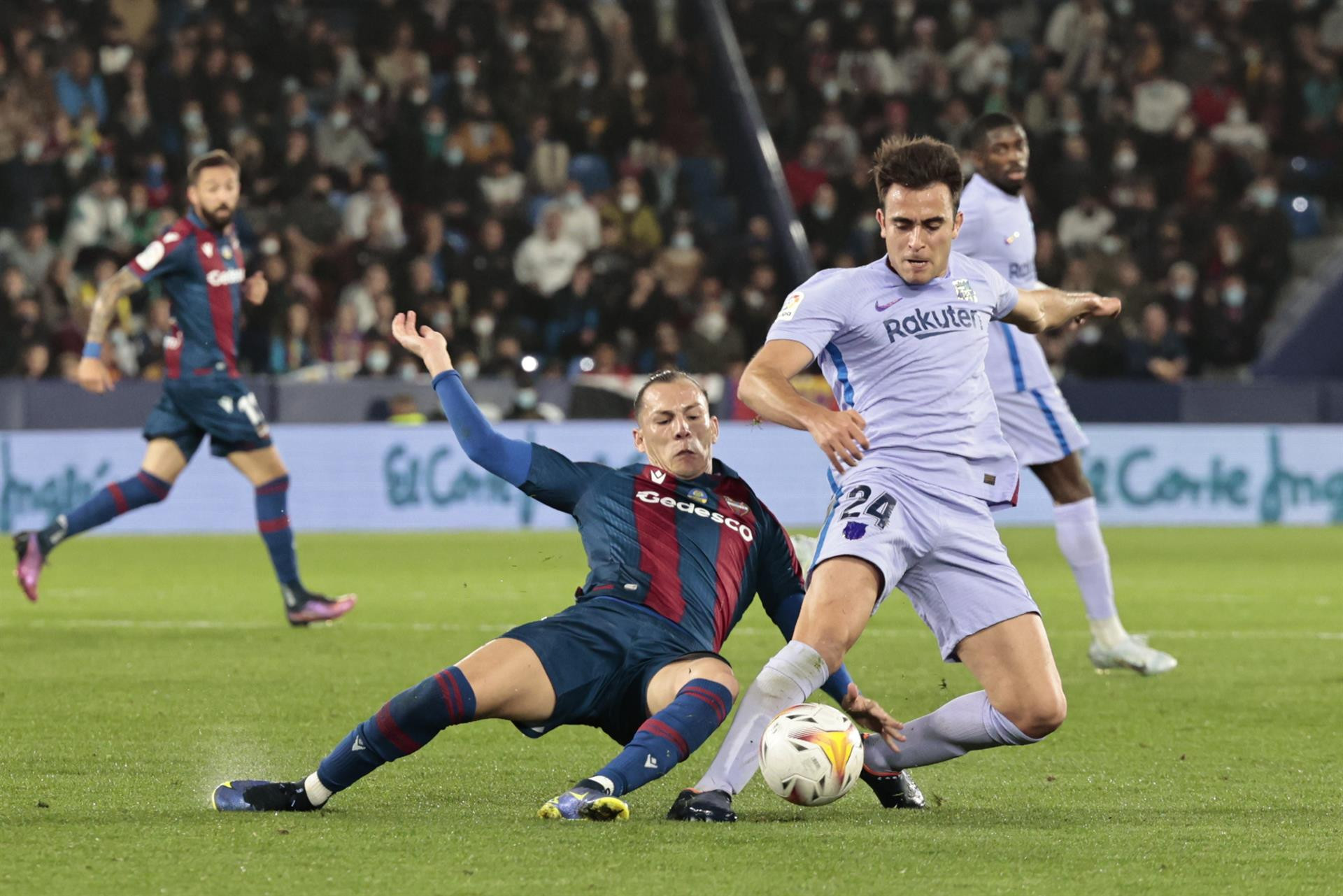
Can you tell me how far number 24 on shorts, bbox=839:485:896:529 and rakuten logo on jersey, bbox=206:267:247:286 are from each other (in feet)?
18.4

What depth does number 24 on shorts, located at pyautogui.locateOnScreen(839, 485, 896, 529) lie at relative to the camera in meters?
5.32

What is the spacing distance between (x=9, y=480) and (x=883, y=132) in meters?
9.70

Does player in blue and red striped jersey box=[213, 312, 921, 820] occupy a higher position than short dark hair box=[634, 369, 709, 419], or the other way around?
short dark hair box=[634, 369, 709, 419]

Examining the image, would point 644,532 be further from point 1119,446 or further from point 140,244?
point 140,244

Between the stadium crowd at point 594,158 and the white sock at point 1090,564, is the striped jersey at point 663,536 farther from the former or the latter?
the stadium crowd at point 594,158

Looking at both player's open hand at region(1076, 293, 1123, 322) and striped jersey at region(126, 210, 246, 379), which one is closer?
player's open hand at region(1076, 293, 1123, 322)

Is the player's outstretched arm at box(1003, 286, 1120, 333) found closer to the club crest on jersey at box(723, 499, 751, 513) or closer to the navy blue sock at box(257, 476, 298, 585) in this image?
the club crest on jersey at box(723, 499, 751, 513)

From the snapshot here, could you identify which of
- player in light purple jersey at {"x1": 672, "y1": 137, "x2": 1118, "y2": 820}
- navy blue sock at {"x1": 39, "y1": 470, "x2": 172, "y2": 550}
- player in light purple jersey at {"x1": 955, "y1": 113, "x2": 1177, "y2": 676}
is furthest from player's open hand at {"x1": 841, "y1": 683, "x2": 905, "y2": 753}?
navy blue sock at {"x1": 39, "y1": 470, "x2": 172, "y2": 550}

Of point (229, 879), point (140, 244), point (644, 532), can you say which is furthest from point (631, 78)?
point (229, 879)

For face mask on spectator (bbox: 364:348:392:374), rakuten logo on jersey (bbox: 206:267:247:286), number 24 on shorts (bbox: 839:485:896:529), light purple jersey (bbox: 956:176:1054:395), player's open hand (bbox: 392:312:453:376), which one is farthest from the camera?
face mask on spectator (bbox: 364:348:392:374)

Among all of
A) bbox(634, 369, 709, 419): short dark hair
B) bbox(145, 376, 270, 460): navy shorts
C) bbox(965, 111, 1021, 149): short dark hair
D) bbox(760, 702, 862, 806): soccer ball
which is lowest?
bbox(760, 702, 862, 806): soccer ball

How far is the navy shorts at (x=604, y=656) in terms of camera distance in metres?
5.12

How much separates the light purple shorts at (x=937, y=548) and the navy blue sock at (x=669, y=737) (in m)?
0.54

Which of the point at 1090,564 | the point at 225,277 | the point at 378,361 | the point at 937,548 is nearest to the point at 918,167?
the point at 937,548
